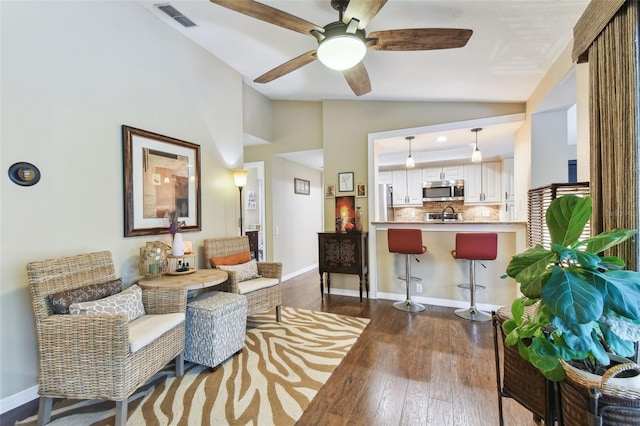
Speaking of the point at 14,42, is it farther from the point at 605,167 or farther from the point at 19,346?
the point at 605,167

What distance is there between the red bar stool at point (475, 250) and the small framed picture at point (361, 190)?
1461mm

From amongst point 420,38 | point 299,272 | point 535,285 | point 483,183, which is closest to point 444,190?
point 483,183

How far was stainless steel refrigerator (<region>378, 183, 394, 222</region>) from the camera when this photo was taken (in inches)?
236

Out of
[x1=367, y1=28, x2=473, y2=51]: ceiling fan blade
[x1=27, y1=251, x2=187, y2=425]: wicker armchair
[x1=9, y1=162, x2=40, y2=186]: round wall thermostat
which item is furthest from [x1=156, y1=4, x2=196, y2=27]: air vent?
[x1=27, y1=251, x2=187, y2=425]: wicker armchair

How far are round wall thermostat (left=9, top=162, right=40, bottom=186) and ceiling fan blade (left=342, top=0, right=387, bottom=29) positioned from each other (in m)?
2.40

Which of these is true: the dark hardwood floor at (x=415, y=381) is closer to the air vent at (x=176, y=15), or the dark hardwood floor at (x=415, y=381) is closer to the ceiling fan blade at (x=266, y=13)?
the ceiling fan blade at (x=266, y=13)

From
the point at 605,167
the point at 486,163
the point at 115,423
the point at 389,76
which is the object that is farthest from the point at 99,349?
the point at 486,163

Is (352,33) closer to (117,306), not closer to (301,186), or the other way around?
(117,306)

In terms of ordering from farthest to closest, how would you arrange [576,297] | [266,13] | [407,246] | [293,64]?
1. [407,246]
2. [293,64]
3. [266,13]
4. [576,297]

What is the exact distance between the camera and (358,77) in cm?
243

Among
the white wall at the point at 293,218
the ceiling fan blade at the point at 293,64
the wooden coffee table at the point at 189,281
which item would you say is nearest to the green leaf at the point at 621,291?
the ceiling fan blade at the point at 293,64

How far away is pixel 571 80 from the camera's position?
2.26 meters

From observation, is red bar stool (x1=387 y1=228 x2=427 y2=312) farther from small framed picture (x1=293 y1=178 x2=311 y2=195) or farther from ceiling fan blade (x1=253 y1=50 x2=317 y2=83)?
small framed picture (x1=293 y1=178 x2=311 y2=195)

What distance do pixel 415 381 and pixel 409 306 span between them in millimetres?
1653
